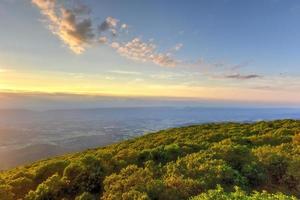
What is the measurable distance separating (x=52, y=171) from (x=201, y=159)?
25.1 feet

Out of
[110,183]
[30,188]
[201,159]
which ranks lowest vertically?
[30,188]

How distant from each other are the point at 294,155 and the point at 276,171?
180 centimetres

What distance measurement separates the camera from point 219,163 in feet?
46.8

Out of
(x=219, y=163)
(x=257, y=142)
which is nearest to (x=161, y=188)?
(x=219, y=163)

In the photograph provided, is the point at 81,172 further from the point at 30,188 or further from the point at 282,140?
the point at 282,140

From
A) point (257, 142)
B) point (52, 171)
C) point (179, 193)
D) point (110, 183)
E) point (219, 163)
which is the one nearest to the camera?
point (179, 193)

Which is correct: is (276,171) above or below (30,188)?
above

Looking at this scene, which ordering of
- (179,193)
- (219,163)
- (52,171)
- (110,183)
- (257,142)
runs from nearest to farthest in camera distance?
(179,193), (110,183), (219,163), (52,171), (257,142)

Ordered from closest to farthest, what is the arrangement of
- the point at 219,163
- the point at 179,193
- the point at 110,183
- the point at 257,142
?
the point at 179,193
the point at 110,183
the point at 219,163
the point at 257,142

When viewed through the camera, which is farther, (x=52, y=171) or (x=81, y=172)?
(x=52, y=171)

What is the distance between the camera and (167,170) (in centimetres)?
1402

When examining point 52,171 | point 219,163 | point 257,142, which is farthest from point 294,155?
point 52,171

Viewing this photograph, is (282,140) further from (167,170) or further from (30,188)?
(30,188)

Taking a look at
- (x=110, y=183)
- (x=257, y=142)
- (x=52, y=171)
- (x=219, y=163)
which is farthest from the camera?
(x=257, y=142)
